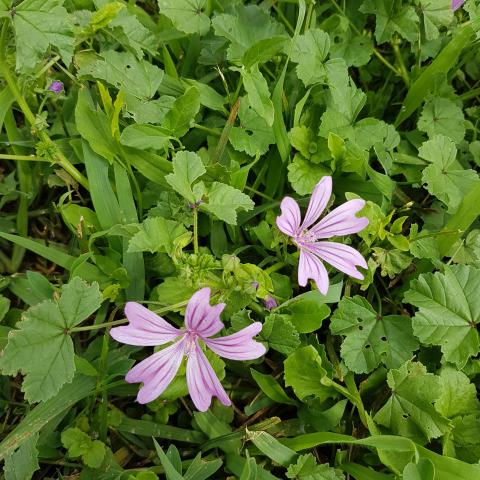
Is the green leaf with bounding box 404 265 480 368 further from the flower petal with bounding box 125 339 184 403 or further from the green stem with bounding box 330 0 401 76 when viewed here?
the green stem with bounding box 330 0 401 76

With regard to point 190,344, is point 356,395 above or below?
below

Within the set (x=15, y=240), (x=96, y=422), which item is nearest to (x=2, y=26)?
(x=15, y=240)

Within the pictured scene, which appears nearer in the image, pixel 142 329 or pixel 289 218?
pixel 142 329

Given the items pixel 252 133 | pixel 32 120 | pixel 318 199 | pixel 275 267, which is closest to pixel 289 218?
pixel 318 199

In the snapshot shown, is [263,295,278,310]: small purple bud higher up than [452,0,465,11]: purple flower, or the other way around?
[452,0,465,11]: purple flower

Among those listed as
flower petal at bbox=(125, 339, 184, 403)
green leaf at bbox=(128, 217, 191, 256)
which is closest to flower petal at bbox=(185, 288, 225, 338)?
flower petal at bbox=(125, 339, 184, 403)

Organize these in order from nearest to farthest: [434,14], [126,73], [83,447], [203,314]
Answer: [203,314]
[83,447]
[126,73]
[434,14]

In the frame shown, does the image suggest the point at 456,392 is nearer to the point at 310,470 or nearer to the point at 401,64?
the point at 310,470
